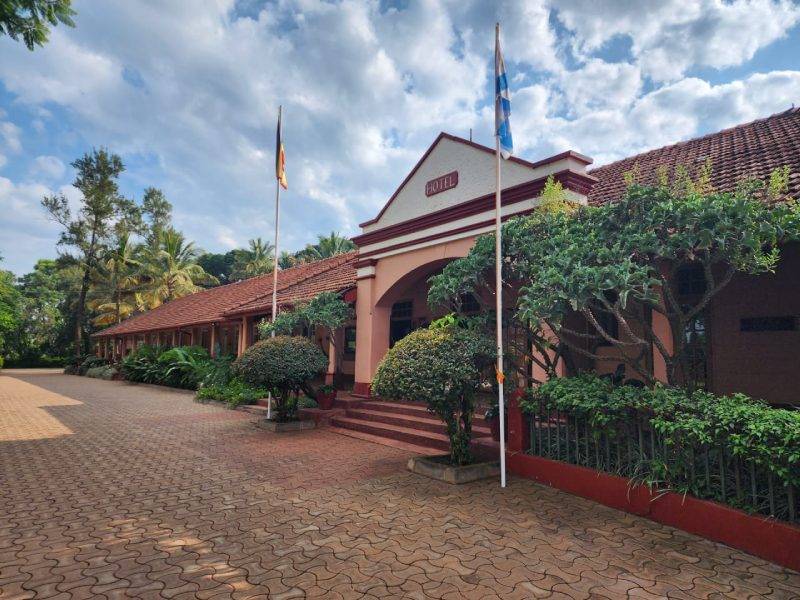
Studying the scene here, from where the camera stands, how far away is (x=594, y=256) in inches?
188

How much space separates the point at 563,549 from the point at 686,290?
5.23 meters

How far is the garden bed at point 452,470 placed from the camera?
19.1ft

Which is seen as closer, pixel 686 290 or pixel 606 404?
pixel 606 404

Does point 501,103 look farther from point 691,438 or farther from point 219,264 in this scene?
point 219,264

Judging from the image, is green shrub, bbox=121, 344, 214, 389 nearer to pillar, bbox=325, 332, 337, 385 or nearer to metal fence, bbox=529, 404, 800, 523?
pillar, bbox=325, 332, 337, 385

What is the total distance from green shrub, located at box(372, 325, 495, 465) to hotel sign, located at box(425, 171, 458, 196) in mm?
4040

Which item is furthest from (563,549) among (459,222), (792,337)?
(459,222)

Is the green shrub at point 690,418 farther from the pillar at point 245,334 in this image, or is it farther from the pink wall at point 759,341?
the pillar at point 245,334

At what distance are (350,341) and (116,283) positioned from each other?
24.9 metres

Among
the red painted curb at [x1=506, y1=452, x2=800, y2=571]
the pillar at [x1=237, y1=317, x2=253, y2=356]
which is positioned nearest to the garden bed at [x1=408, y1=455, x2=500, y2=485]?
the red painted curb at [x1=506, y1=452, x2=800, y2=571]

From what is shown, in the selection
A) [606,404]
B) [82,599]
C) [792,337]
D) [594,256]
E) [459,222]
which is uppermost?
[459,222]

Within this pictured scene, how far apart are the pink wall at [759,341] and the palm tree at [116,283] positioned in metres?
33.8

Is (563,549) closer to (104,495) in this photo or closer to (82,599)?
(82,599)

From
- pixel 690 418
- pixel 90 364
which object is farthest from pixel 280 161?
pixel 90 364
